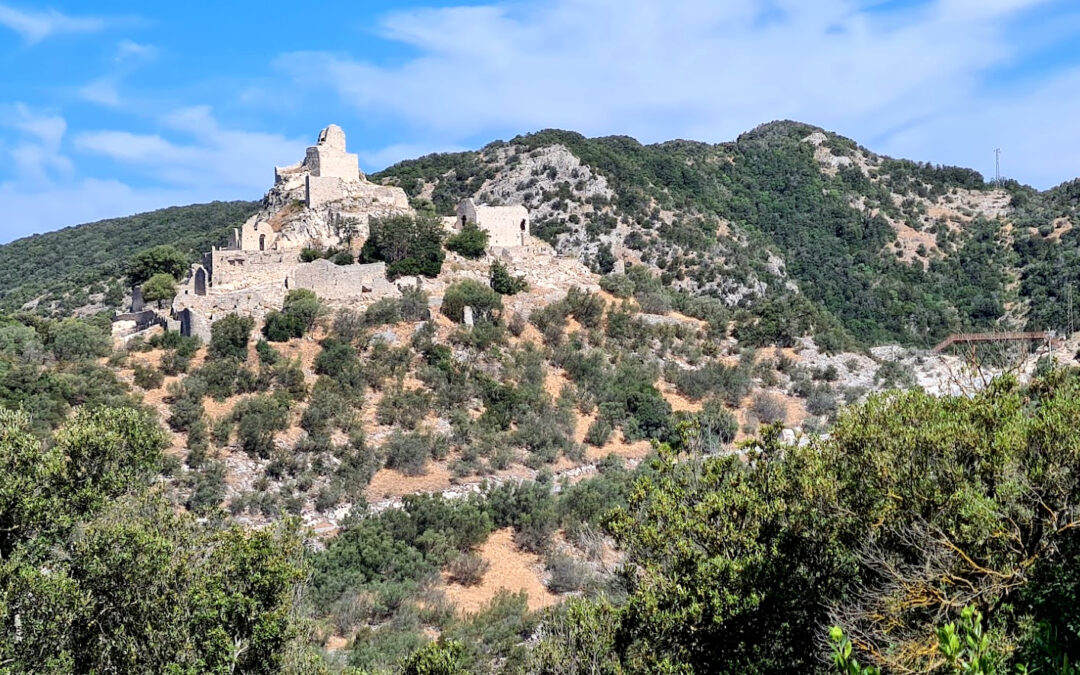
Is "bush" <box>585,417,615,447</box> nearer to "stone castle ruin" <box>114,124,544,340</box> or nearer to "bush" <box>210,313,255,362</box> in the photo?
"stone castle ruin" <box>114,124,544,340</box>

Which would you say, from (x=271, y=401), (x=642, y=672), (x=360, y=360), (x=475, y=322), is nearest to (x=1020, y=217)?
(x=475, y=322)

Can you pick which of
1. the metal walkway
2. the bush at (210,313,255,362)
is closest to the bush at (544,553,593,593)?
the bush at (210,313,255,362)

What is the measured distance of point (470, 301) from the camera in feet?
124

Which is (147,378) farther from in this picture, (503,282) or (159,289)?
(503,282)

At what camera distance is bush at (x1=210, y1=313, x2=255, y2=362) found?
32.9 metres

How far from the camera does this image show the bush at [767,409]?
3612 cm

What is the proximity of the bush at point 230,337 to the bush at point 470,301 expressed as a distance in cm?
751

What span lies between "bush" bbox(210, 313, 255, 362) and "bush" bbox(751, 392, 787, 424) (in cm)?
1863

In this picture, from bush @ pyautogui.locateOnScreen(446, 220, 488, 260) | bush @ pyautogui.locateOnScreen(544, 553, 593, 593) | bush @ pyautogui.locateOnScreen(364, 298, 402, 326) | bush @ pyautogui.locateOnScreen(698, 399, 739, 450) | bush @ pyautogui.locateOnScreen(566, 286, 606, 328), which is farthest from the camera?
bush @ pyautogui.locateOnScreen(446, 220, 488, 260)

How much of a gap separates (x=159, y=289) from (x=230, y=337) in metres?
6.40

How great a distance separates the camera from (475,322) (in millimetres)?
37656

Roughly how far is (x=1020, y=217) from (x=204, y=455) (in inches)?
2356

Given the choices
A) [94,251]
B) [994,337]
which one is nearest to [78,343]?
[994,337]

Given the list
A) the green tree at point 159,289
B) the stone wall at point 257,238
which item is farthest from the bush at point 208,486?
the stone wall at point 257,238
